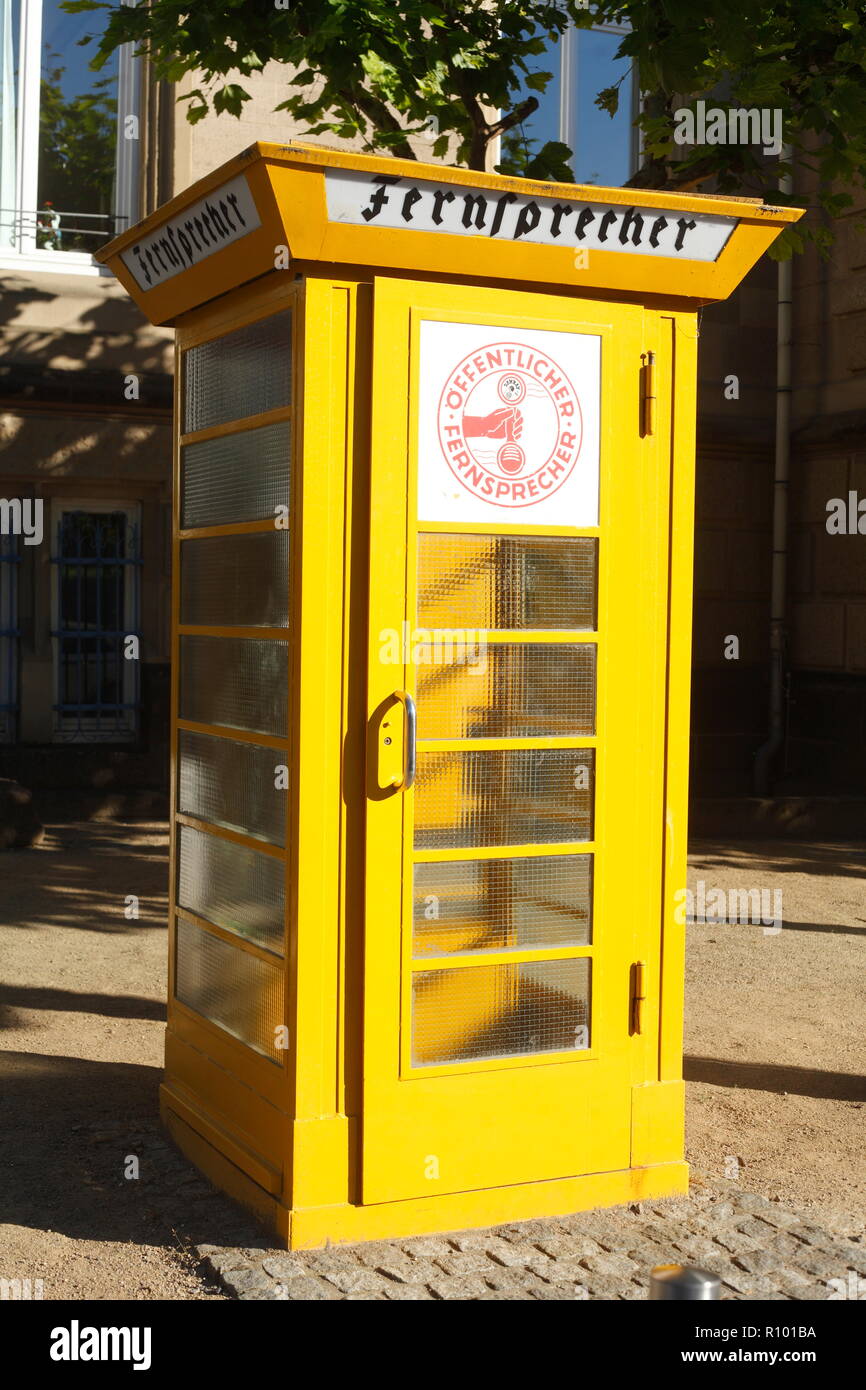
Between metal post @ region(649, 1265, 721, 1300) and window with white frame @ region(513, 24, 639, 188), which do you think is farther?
window with white frame @ region(513, 24, 639, 188)

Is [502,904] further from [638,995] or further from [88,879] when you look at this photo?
[88,879]

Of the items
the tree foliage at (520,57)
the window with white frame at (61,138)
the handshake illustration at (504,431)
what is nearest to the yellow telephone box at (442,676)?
the handshake illustration at (504,431)

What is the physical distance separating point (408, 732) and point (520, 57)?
4.93m

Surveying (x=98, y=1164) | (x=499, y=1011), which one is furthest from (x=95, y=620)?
(x=499, y=1011)

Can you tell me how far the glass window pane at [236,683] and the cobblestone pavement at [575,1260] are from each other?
1.40 m

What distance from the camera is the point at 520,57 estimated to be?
7582 millimetres

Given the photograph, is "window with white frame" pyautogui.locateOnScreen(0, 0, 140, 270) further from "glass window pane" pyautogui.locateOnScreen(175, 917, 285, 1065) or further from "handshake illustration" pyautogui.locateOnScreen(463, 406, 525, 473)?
"handshake illustration" pyautogui.locateOnScreen(463, 406, 525, 473)

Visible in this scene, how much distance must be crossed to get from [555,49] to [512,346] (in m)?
11.0

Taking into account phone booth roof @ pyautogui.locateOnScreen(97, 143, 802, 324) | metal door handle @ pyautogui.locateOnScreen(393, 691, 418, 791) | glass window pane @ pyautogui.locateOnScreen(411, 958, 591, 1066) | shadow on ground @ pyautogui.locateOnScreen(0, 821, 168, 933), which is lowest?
shadow on ground @ pyautogui.locateOnScreen(0, 821, 168, 933)

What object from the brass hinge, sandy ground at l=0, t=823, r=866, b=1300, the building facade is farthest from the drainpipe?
the brass hinge

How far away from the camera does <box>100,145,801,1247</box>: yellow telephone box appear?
12.9 ft

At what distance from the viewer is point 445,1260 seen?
390 cm

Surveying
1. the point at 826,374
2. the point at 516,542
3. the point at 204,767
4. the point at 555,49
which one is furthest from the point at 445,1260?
the point at 555,49

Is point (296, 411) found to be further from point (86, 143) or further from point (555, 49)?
point (555, 49)
